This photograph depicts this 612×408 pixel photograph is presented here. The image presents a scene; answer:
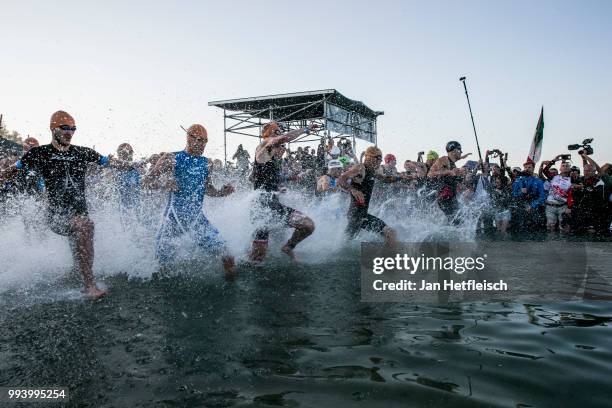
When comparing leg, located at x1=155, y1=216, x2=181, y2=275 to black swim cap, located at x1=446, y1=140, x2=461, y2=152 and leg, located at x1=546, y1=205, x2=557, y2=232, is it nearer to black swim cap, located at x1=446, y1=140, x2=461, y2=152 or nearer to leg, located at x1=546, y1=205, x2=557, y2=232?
black swim cap, located at x1=446, y1=140, x2=461, y2=152

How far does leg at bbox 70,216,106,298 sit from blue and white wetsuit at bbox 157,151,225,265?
826 millimetres

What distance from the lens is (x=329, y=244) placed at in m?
8.23

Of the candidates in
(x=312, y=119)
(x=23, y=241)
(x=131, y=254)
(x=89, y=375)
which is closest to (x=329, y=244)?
(x=131, y=254)

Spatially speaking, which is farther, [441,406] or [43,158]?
[43,158]

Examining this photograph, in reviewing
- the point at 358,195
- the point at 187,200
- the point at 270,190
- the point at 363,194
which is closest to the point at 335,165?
the point at 363,194

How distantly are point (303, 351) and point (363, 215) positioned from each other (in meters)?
4.04

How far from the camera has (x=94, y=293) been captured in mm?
4355

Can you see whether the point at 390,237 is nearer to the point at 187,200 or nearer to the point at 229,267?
the point at 229,267

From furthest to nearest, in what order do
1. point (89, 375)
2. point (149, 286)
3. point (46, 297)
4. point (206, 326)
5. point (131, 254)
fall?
point (131, 254) → point (149, 286) → point (46, 297) → point (206, 326) → point (89, 375)

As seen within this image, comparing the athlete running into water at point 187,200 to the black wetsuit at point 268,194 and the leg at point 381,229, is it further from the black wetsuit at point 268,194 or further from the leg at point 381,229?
the leg at point 381,229

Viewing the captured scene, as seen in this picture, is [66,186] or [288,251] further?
[288,251]

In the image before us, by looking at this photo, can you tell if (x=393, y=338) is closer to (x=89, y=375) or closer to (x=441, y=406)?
(x=441, y=406)

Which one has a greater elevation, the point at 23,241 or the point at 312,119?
the point at 312,119

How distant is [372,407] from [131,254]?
4978 mm
